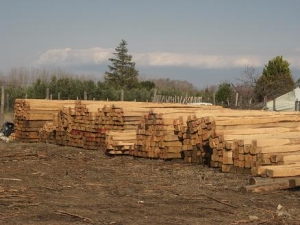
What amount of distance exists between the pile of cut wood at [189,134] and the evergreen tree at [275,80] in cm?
2087

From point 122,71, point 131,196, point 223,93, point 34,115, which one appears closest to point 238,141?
point 131,196

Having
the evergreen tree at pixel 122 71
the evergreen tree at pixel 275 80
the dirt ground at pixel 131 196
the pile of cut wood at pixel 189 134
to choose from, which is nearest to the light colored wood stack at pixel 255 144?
the pile of cut wood at pixel 189 134

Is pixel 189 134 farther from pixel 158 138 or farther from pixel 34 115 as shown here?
pixel 34 115

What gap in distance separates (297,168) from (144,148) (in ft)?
16.4

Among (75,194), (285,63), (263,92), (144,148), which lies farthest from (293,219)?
(285,63)

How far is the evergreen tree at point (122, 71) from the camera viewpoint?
55031mm

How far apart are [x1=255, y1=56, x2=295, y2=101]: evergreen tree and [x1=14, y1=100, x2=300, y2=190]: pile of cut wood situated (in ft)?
68.5

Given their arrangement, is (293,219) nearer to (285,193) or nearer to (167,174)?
(285,193)

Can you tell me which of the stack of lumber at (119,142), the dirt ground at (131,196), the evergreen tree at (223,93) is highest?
the evergreen tree at (223,93)

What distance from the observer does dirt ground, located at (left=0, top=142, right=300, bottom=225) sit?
6910 millimetres

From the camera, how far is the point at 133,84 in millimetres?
53656

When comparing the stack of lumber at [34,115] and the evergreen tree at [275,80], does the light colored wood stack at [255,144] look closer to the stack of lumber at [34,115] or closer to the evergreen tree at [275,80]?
the stack of lumber at [34,115]

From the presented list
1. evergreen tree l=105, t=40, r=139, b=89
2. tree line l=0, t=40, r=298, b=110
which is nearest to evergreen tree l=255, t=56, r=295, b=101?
tree line l=0, t=40, r=298, b=110

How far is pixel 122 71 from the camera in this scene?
56844 mm
